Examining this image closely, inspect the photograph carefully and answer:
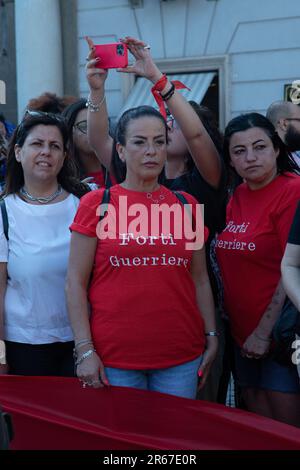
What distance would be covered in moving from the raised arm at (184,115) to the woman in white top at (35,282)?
0.59m

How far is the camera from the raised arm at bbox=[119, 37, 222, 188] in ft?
8.59

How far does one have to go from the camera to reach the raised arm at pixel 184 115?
2619 millimetres

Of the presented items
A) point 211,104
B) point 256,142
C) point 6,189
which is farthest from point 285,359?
point 211,104

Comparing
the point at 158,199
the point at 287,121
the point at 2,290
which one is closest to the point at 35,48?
the point at 287,121

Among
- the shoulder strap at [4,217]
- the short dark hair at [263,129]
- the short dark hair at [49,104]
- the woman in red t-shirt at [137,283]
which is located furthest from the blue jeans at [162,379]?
the short dark hair at [49,104]

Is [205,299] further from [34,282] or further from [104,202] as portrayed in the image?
[34,282]

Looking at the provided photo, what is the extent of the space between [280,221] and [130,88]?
22.9 feet

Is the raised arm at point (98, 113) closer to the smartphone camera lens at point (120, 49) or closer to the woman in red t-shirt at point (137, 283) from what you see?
the smartphone camera lens at point (120, 49)

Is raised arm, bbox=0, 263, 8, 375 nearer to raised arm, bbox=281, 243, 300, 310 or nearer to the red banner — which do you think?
the red banner

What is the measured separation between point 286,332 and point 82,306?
79 centimetres

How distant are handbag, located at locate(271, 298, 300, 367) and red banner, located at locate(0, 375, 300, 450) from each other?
31 centimetres

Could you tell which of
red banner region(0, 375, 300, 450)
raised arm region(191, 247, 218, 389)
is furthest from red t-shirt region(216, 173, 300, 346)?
red banner region(0, 375, 300, 450)

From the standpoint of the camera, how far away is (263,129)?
9.07 feet

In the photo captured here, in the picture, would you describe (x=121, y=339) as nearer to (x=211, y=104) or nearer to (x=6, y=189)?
(x=6, y=189)
